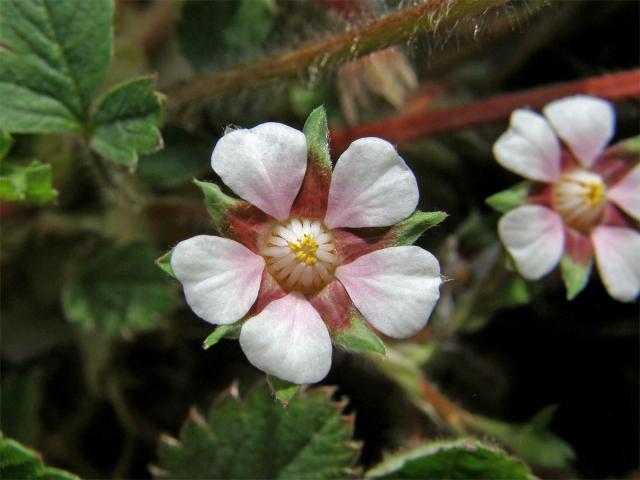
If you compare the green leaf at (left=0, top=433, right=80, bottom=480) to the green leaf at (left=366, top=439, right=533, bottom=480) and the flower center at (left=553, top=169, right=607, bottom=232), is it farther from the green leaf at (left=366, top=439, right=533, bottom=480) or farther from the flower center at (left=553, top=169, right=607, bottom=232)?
the flower center at (left=553, top=169, right=607, bottom=232)

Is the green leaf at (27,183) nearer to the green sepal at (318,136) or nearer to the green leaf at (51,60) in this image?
the green leaf at (51,60)

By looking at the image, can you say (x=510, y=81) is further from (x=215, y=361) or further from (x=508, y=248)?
(x=215, y=361)

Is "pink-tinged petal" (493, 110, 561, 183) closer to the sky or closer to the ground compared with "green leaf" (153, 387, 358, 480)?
closer to the sky

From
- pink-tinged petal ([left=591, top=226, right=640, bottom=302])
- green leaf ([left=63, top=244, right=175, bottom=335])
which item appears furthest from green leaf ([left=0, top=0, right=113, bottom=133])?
pink-tinged petal ([left=591, top=226, right=640, bottom=302])

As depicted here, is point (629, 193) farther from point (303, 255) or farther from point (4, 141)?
point (4, 141)

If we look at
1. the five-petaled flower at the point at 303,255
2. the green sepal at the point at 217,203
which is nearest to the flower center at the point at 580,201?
the five-petaled flower at the point at 303,255

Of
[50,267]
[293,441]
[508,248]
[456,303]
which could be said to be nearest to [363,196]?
[508,248]
